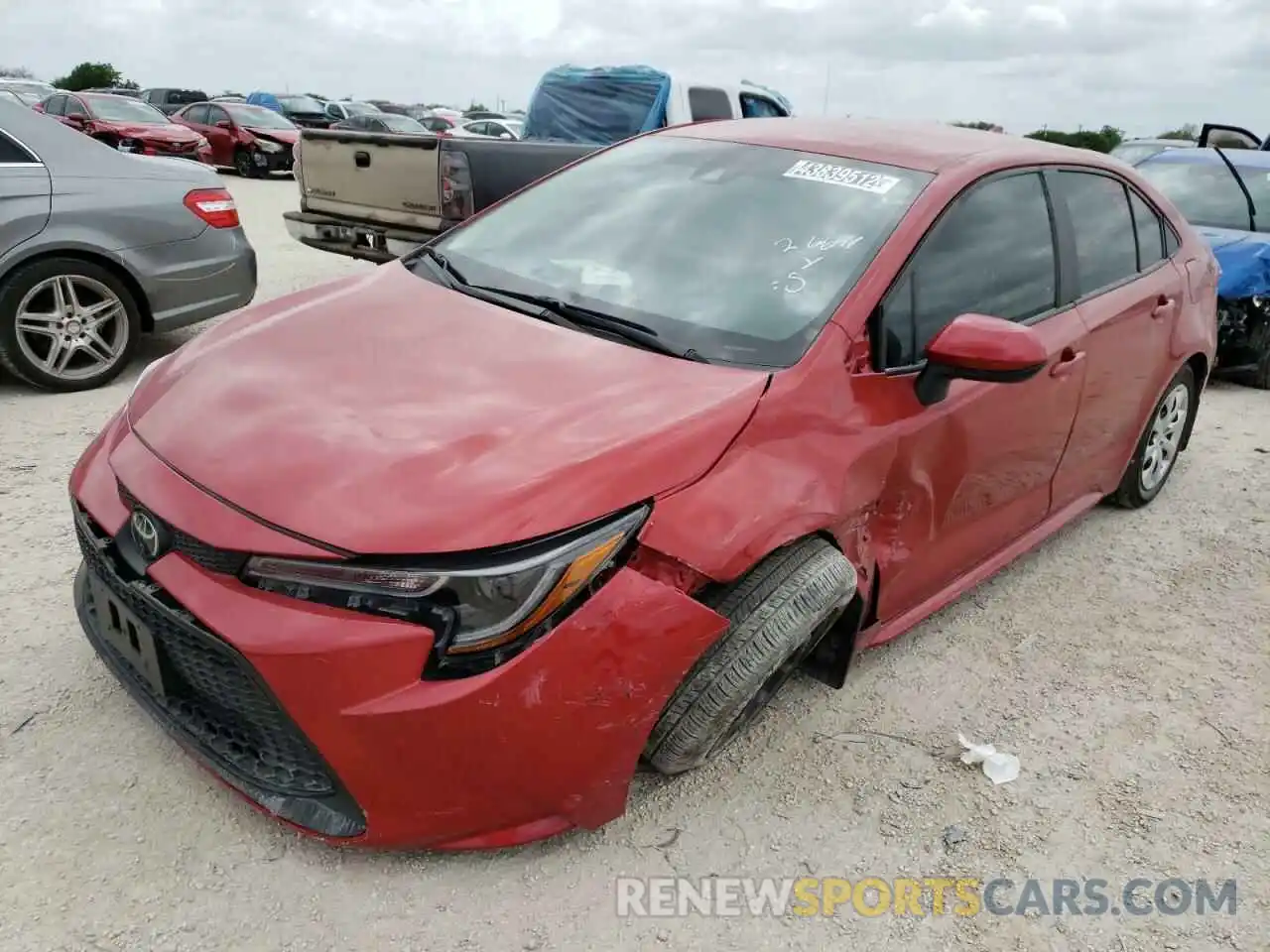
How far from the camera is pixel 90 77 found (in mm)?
48562

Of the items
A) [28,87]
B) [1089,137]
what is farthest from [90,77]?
[1089,137]

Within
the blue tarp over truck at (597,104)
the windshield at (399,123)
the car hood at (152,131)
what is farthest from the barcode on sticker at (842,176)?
the windshield at (399,123)

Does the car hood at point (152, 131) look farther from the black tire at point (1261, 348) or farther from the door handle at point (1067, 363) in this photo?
the door handle at point (1067, 363)

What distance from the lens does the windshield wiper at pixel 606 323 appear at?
2.42 m

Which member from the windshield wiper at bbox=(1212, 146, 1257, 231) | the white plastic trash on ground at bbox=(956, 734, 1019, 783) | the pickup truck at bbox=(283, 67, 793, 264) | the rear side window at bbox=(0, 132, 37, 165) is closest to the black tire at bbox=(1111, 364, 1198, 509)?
the white plastic trash on ground at bbox=(956, 734, 1019, 783)

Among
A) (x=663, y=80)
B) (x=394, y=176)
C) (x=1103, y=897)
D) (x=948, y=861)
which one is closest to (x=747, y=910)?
(x=948, y=861)

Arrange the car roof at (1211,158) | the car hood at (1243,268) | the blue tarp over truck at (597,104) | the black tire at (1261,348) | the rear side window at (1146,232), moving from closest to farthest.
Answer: the rear side window at (1146,232) → the car hood at (1243,268) → the black tire at (1261,348) → the car roof at (1211,158) → the blue tarp over truck at (597,104)

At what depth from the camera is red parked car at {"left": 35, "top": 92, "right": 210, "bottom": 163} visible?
16.0 meters

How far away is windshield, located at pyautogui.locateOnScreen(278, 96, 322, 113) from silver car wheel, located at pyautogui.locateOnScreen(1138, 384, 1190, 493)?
23.5m

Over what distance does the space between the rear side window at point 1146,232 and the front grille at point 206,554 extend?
3346 millimetres

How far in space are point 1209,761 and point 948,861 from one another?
3.21 feet

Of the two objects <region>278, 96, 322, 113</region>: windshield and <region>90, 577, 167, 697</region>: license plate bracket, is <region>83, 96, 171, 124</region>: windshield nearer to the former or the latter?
<region>278, 96, 322, 113</region>: windshield

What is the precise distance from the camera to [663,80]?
9.09 meters

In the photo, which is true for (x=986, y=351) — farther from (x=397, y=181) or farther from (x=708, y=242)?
(x=397, y=181)
